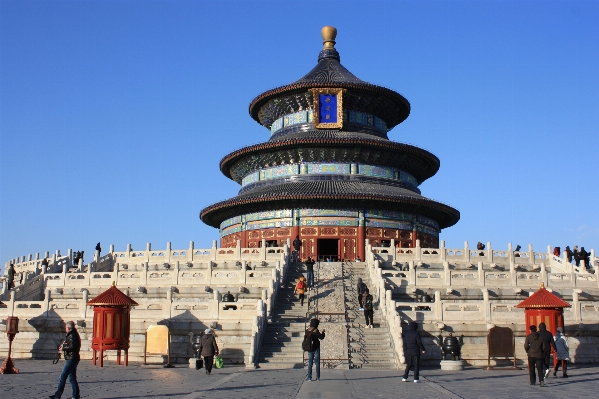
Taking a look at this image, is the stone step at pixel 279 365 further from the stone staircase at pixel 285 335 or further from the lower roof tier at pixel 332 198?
the lower roof tier at pixel 332 198

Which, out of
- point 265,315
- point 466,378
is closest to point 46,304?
point 265,315

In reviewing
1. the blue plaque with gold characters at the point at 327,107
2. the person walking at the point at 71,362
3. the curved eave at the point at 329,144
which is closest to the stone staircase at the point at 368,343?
the person walking at the point at 71,362

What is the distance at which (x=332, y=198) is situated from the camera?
4319cm

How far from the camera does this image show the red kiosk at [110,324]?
71.8 ft

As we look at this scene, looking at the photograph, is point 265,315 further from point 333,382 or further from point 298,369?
point 333,382

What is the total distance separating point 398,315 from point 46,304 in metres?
12.2

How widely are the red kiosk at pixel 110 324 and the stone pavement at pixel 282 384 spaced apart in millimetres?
1091

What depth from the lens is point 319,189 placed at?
144 ft

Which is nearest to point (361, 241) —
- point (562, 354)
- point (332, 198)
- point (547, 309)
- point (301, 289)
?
point (332, 198)

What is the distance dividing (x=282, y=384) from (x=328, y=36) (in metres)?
44.1

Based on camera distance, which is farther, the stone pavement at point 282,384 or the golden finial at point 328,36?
the golden finial at point 328,36

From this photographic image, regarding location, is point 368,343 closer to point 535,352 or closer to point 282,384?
point 535,352

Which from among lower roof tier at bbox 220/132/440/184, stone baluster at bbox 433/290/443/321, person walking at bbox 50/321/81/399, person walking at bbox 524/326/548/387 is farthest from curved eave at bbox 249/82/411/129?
person walking at bbox 50/321/81/399

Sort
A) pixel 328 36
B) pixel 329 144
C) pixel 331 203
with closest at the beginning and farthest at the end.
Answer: pixel 331 203, pixel 329 144, pixel 328 36
